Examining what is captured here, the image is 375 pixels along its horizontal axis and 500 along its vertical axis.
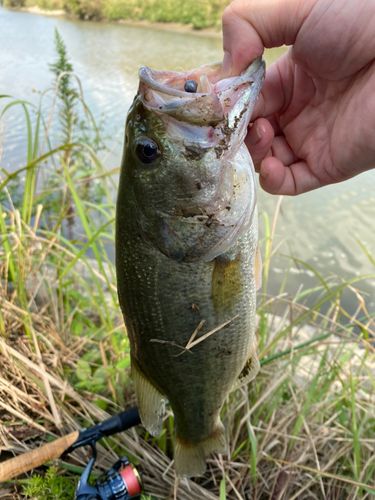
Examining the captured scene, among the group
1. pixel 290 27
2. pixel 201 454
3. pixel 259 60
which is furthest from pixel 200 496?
pixel 290 27

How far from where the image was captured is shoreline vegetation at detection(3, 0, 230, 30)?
22.0m

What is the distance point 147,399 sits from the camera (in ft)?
5.05

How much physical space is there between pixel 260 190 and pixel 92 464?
5.38 metres

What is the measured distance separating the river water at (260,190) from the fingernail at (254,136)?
1.62ft

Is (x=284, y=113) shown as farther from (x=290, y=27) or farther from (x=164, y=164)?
(x=164, y=164)

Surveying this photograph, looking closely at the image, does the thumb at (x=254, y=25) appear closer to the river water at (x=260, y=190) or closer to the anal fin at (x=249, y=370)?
the river water at (x=260, y=190)

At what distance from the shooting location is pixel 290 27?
54.9 inches

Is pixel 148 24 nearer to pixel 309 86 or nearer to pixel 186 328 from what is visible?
pixel 309 86

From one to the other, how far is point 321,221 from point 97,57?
10.7 m

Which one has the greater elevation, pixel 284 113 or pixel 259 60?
pixel 259 60

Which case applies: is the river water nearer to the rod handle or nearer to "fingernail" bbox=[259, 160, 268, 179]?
"fingernail" bbox=[259, 160, 268, 179]

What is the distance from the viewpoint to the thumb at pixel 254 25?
52.4 inches

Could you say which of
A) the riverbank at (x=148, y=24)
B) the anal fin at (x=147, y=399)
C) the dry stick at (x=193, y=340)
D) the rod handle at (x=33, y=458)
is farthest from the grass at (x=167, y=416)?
the riverbank at (x=148, y=24)

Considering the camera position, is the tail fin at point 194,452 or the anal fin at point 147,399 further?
the tail fin at point 194,452
